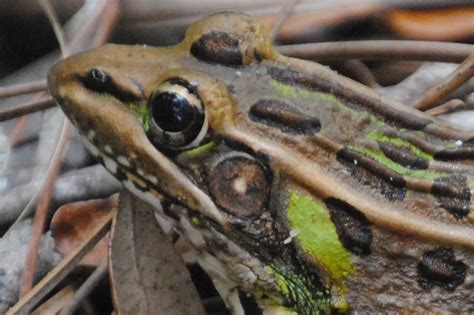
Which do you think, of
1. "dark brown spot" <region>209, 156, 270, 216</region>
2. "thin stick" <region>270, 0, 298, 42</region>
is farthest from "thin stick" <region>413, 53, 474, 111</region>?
"dark brown spot" <region>209, 156, 270, 216</region>

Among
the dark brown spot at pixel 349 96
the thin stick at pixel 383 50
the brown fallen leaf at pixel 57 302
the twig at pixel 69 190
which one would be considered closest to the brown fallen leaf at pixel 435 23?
the thin stick at pixel 383 50

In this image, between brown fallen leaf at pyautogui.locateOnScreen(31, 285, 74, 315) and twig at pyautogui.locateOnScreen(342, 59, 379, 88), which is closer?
brown fallen leaf at pyautogui.locateOnScreen(31, 285, 74, 315)

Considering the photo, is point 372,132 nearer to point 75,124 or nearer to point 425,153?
point 425,153

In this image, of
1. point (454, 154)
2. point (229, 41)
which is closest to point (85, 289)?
point (229, 41)

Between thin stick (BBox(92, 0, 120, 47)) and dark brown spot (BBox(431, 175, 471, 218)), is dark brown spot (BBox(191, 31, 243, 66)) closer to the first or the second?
dark brown spot (BBox(431, 175, 471, 218))

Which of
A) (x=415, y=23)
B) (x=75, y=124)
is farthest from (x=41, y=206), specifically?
(x=415, y=23)

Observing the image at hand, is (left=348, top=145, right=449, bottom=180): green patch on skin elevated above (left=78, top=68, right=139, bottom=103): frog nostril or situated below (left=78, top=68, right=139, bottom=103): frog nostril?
below
